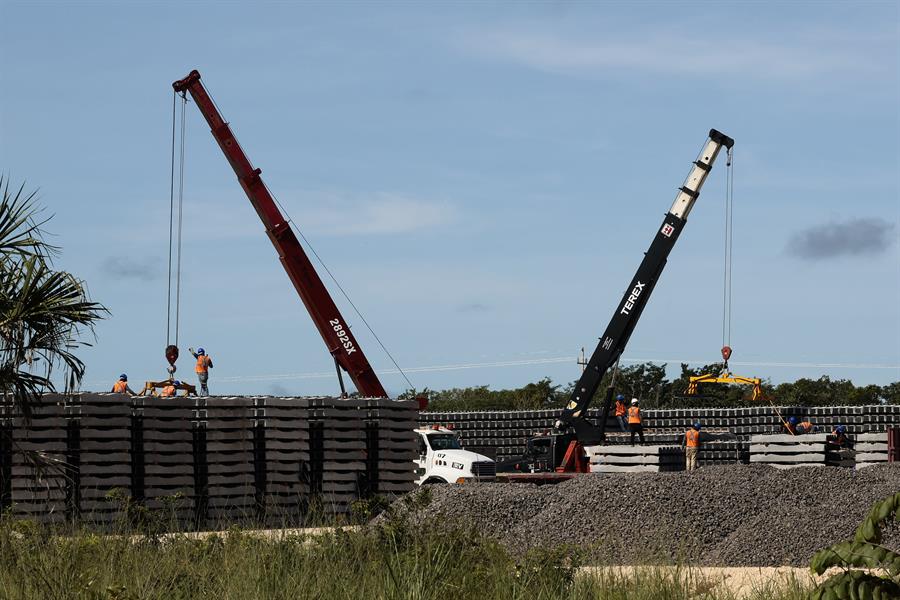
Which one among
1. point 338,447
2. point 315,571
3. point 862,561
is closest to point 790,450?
point 338,447

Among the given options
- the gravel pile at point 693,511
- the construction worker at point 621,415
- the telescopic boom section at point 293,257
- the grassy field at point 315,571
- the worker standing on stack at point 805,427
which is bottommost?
the gravel pile at point 693,511

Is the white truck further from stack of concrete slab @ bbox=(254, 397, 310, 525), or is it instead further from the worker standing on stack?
the worker standing on stack

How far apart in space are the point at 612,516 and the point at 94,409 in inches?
346

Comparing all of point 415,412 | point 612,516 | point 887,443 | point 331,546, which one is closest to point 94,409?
point 415,412

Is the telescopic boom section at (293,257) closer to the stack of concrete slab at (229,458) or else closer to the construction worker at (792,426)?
the stack of concrete slab at (229,458)

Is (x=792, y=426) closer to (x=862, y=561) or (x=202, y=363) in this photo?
(x=202, y=363)

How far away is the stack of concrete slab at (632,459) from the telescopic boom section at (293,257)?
17.8 feet

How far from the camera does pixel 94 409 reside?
20.1 meters

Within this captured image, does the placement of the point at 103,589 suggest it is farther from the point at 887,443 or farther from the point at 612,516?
the point at 887,443

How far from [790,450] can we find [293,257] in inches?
495

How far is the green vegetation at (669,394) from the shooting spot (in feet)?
211

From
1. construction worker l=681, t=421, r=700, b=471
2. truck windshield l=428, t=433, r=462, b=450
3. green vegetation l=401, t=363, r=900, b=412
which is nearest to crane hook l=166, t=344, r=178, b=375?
truck windshield l=428, t=433, r=462, b=450

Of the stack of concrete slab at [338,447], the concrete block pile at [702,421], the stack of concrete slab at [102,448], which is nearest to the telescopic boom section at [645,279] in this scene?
the concrete block pile at [702,421]

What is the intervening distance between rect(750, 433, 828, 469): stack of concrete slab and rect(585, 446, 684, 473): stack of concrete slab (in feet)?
7.06
